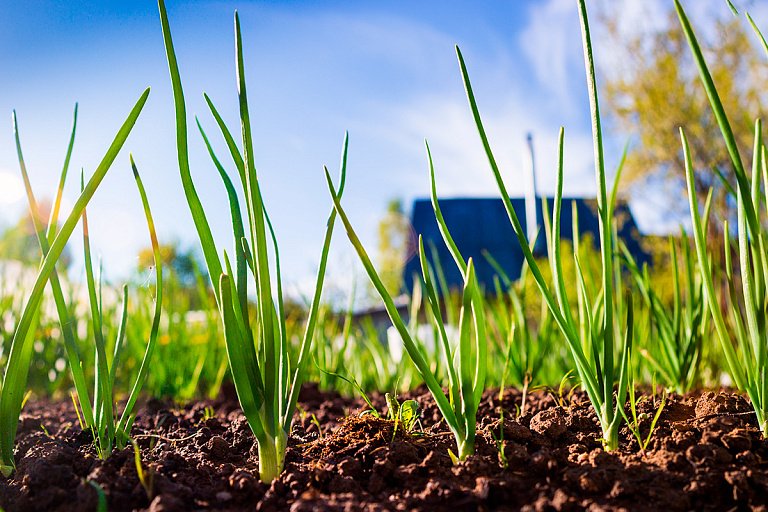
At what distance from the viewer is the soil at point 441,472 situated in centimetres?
55

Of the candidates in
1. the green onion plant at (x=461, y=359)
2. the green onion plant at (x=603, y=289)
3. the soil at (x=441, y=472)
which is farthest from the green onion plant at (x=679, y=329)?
the green onion plant at (x=461, y=359)

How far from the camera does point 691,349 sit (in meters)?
1.15

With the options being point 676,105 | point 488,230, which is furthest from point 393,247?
point 676,105

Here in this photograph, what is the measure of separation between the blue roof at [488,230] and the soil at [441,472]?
349 inches

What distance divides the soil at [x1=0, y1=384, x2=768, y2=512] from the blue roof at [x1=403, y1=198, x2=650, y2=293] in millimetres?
8868

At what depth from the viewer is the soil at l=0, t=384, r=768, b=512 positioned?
0.55 metres

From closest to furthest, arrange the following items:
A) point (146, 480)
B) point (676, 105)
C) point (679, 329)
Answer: point (146, 480) → point (679, 329) → point (676, 105)

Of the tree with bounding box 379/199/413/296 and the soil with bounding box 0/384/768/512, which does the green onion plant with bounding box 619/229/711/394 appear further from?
the tree with bounding box 379/199/413/296

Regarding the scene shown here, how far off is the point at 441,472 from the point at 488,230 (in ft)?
36.5

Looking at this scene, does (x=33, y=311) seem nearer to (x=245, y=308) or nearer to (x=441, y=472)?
(x=245, y=308)

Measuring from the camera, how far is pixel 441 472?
0.63 meters

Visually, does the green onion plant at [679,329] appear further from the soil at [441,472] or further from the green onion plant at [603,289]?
the green onion plant at [603,289]

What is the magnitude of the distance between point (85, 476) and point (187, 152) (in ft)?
1.51

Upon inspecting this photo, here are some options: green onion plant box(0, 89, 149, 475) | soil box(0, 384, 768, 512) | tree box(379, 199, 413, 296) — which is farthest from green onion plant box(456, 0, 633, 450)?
tree box(379, 199, 413, 296)
